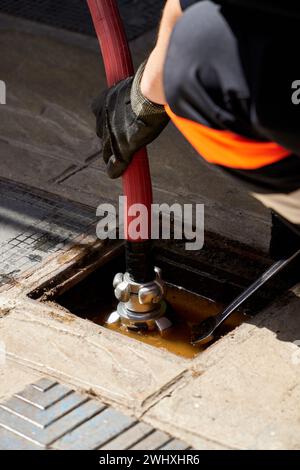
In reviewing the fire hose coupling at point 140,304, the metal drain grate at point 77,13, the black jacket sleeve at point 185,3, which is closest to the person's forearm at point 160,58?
the black jacket sleeve at point 185,3

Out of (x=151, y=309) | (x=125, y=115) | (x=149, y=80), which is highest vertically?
(x=149, y=80)

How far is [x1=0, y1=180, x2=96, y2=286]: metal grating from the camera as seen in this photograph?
11.8 ft

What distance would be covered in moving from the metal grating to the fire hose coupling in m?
0.38

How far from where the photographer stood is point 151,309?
11.2ft

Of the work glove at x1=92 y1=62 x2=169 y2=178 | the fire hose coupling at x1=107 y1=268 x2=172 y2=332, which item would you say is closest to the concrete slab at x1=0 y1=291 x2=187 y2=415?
the fire hose coupling at x1=107 y1=268 x2=172 y2=332

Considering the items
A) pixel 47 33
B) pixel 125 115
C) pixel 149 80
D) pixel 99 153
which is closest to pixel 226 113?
pixel 149 80

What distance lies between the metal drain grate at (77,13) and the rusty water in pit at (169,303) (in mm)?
2070

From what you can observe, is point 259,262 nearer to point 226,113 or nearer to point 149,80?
point 149,80

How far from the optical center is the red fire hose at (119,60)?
3.13 m

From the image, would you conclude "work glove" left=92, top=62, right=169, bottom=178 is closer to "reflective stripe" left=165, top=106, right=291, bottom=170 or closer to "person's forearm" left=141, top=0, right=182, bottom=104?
"person's forearm" left=141, top=0, right=182, bottom=104

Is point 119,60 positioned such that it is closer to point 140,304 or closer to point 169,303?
point 140,304

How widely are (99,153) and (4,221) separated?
679 millimetres

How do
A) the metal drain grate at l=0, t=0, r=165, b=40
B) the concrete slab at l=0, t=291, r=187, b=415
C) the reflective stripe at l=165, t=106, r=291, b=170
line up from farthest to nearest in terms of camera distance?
the metal drain grate at l=0, t=0, r=165, b=40, the concrete slab at l=0, t=291, r=187, b=415, the reflective stripe at l=165, t=106, r=291, b=170

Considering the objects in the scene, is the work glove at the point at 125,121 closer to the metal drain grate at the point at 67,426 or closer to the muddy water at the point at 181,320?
the muddy water at the point at 181,320
